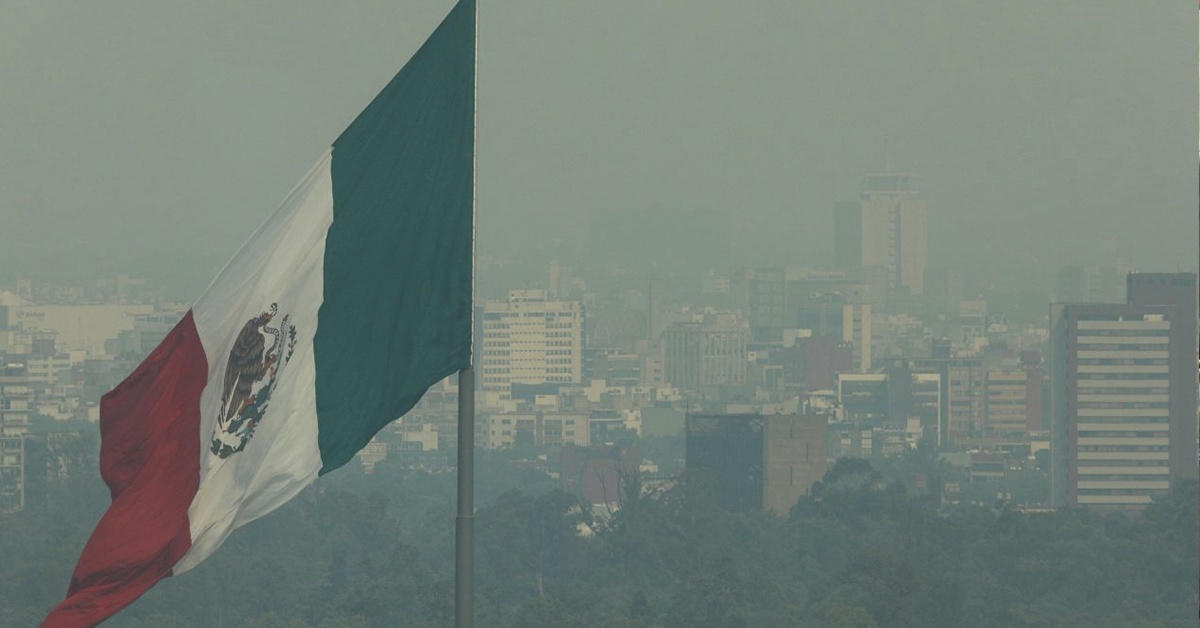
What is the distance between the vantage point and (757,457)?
387ft

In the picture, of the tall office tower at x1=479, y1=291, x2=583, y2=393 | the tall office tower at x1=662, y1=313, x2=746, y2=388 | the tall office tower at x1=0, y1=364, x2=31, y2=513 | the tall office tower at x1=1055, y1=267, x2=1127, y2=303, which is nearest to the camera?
the tall office tower at x1=0, y1=364, x2=31, y2=513

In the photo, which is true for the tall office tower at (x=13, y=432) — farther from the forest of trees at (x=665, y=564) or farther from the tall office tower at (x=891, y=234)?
the tall office tower at (x=891, y=234)

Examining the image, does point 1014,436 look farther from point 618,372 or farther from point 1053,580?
point 1053,580

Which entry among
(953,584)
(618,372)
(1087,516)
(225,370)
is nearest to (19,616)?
(953,584)

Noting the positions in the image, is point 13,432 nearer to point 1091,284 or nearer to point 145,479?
point 1091,284

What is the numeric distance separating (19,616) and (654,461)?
78.4 meters

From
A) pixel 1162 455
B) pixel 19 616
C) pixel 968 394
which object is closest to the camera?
pixel 19 616

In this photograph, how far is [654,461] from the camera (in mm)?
144375

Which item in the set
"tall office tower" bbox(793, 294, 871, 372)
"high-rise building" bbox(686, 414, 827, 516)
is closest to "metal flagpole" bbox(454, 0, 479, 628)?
"high-rise building" bbox(686, 414, 827, 516)

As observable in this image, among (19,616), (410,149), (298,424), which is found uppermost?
(410,149)

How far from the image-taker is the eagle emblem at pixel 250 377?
576 cm

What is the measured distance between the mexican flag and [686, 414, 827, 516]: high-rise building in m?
107

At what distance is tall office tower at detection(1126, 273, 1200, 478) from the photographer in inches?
5094

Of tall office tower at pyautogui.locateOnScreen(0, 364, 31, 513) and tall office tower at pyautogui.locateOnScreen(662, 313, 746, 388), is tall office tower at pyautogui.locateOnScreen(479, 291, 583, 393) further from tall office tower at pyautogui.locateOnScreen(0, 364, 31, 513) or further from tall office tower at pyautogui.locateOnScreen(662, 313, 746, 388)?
tall office tower at pyautogui.locateOnScreen(0, 364, 31, 513)
